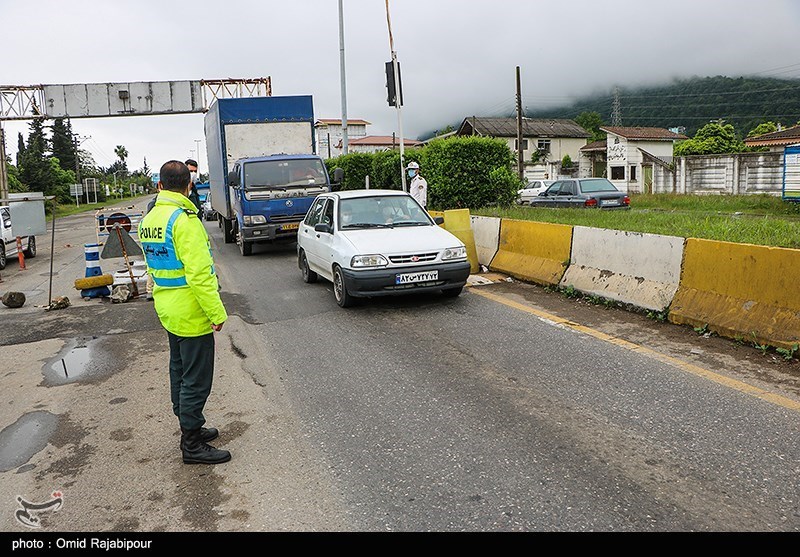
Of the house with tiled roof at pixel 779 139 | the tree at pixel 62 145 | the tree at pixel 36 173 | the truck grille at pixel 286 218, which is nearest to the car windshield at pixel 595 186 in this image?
the truck grille at pixel 286 218

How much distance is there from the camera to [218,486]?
4.09 m

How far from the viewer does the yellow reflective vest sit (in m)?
4.29

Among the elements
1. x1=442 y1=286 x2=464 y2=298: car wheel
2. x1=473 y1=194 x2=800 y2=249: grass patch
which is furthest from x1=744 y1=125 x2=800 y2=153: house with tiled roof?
x1=442 y1=286 x2=464 y2=298: car wheel

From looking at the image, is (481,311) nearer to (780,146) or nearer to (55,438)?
(55,438)

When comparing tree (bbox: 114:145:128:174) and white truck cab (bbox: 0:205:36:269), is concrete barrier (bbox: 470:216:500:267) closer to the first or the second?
white truck cab (bbox: 0:205:36:269)

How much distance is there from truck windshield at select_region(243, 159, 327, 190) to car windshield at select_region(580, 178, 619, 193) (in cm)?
999

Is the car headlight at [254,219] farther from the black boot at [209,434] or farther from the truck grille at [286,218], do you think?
the black boot at [209,434]

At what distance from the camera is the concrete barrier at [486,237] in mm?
→ 11445

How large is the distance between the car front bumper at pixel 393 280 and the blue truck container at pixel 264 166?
7.23 m

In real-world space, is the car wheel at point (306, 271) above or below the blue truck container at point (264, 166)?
below

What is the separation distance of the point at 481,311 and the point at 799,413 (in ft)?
13.7

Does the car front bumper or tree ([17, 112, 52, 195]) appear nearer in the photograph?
the car front bumper

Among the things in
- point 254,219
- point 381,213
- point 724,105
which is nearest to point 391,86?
point 254,219
